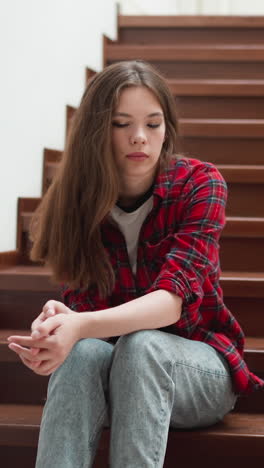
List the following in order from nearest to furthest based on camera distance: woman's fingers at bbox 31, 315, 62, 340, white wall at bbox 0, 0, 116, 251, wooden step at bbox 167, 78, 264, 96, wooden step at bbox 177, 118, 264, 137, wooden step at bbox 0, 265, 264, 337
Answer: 1. woman's fingers at bbox 31, 315, 62, 340
2. wooden step at bbox 0, 265, 264, 337
3. white wall at bbox 0, 0, 116, 251
4. wooden step at bbox 177, 118, 264, 137
5. wooden step at bbox 167, 78, 264, 96

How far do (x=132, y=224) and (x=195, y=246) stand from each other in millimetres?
172

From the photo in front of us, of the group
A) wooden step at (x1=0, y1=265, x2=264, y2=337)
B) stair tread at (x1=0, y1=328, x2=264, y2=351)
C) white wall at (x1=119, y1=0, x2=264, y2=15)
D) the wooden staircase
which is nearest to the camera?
the wooden staircase

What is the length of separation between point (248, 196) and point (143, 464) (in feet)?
4.12

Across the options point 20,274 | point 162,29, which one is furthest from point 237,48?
point 20,274

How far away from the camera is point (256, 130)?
248 centimetres

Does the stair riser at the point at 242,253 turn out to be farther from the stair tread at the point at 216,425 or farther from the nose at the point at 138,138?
the nose at the point at 138,138

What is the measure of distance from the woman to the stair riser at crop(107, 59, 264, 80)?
5.43 feet

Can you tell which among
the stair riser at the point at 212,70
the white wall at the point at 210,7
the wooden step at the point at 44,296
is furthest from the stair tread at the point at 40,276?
the white wall at the point at 210,7

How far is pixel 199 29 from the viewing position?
335cm

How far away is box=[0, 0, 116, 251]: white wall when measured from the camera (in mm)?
2188

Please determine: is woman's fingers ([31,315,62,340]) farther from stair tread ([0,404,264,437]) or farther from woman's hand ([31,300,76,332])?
stair tread ([0,404,264,437])

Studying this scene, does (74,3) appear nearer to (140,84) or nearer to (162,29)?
(162,29)

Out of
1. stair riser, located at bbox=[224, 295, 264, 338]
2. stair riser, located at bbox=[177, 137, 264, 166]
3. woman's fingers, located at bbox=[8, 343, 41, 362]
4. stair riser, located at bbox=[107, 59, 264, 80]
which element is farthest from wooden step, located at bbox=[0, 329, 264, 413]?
stair riser, located at bbox=[107, 59, 264, 80]

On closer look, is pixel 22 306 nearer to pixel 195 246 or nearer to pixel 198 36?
pixel 195 246
